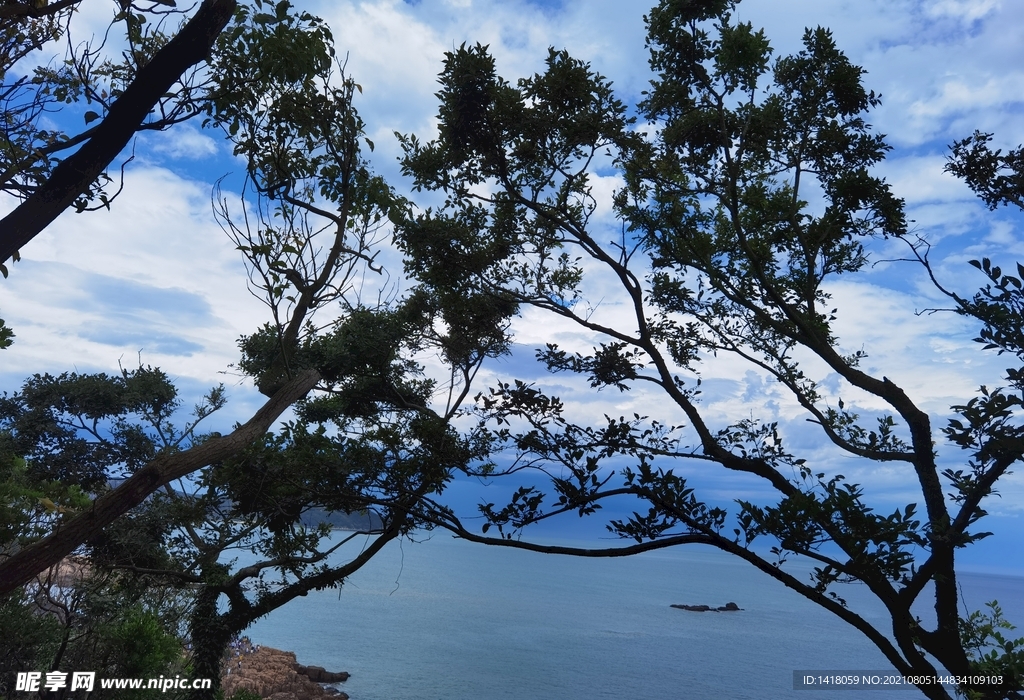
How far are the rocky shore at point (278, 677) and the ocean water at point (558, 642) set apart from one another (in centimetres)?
176

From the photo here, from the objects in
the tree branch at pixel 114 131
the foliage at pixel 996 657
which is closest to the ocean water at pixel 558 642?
the foliage at pixel 996 657

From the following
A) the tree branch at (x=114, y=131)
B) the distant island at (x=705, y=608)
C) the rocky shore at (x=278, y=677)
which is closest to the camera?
the tree branch at (x=114, y=131)

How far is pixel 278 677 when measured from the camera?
79.0 ft

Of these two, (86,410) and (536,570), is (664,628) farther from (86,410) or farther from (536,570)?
(536,570)

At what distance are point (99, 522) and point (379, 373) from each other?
17.3 feet

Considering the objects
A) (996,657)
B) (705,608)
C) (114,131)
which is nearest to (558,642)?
(705,608)

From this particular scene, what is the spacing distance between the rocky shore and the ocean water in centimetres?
176

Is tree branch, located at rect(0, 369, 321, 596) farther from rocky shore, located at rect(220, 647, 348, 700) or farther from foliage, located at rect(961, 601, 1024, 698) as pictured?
rocky shore, located at rect(220, 647, 348, 700)

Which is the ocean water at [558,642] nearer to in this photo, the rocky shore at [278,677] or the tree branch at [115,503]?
the rocky shore at [278,677]

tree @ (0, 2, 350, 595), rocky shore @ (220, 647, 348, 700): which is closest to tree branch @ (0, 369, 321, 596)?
tree @ (0, 2, 350, 595)

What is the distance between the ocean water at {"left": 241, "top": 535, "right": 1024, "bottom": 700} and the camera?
107ft

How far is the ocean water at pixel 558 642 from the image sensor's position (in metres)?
32.6

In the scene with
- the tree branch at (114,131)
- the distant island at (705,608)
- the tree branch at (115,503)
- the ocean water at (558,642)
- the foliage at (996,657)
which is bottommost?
the ocean water at (558,642)

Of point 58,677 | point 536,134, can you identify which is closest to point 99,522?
point 58,677
